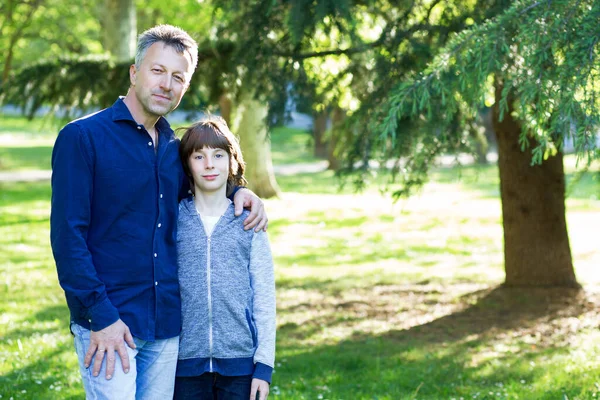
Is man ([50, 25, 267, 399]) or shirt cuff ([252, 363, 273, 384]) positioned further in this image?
shirt cuff ([252, 363, 273, 384])

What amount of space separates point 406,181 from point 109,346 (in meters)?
5.10

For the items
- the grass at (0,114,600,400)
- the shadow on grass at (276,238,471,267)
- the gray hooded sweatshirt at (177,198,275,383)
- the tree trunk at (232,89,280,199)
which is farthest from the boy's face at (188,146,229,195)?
the tree trunk at (232,89,280,199)

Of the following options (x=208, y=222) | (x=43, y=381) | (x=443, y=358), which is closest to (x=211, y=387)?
(x=208, y=222)

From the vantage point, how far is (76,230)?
2.84 metres

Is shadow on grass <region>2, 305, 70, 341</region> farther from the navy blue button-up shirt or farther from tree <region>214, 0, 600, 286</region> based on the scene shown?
the navy blue button-up shirt

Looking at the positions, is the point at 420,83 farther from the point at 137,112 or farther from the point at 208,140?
the point at 137,112

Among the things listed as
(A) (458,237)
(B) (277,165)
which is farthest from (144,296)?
(B) (277,165)

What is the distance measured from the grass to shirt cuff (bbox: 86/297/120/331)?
2.81 meters

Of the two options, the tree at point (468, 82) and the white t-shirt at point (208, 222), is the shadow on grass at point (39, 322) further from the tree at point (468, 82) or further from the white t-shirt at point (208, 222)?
the white t-shirt at point (208, 222)

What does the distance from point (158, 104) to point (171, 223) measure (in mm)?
457

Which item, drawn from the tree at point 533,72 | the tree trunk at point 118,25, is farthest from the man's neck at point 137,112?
the tree trunk at point 118,25

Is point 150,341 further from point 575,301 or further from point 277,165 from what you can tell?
point 277,165

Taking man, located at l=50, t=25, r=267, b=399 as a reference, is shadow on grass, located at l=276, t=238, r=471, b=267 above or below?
below

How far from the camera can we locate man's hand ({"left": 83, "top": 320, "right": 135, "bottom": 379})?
9.42ft
